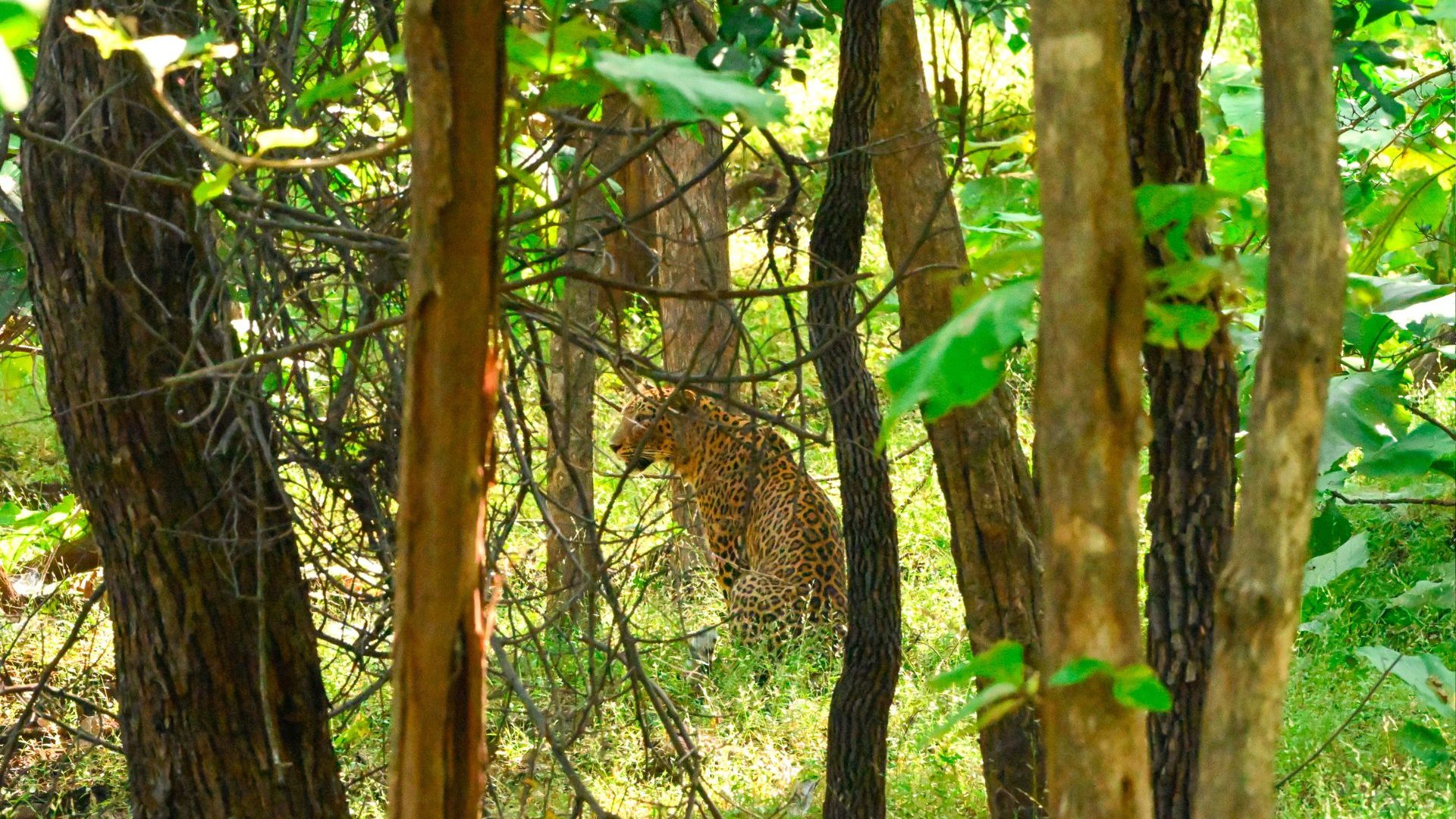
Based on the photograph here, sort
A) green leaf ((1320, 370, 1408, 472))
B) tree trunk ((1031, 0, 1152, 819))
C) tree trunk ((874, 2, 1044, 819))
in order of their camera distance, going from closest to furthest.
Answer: tree trunk ((1031, 0, 1152, 819)), green leaf ((1320, 370, 1408, 472)), tree trunk ((874, 2, 1044, 819))

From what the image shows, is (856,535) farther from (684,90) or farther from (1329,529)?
(684,90)

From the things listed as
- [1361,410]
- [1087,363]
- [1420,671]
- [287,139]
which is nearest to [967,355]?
[1087,363]

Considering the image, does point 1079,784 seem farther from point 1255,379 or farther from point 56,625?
point 56,625

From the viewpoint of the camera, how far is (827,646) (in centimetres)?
575

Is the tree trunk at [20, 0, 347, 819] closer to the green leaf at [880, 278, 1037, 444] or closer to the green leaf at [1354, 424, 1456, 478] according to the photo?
the green leaf at [880, 278, 1037, 444]

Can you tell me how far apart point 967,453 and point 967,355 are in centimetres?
287

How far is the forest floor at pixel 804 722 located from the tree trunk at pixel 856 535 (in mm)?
266

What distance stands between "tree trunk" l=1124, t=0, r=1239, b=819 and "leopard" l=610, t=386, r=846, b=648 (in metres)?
3.02

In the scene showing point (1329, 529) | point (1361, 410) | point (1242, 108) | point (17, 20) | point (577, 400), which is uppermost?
point (1242, 108)

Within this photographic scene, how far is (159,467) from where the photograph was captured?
265 centimetres

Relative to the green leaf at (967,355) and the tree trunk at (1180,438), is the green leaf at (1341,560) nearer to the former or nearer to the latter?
the tree trunk at (1180,438)

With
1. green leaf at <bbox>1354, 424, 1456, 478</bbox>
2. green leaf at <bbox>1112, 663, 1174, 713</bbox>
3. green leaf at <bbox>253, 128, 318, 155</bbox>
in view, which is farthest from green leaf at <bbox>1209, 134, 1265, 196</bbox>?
green leaf at <bbox>1112, 663, 1174, 713</bbox>

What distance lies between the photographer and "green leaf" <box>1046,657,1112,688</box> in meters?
0.71

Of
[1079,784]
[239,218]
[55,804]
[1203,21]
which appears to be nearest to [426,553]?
[1079,784]
